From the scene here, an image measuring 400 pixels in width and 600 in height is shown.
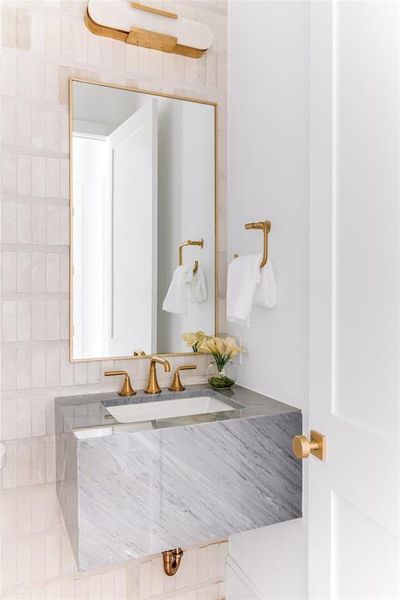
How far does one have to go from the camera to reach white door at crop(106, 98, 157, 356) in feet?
5.70

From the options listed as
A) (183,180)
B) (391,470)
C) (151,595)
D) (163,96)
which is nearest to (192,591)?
(151,595)

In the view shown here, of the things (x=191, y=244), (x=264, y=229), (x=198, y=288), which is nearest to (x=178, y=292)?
(x=198, y=288)

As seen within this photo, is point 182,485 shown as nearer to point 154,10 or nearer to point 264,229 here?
point 264,229

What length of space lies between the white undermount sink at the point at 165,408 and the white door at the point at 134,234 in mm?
217

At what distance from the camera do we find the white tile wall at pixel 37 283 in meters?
1.59

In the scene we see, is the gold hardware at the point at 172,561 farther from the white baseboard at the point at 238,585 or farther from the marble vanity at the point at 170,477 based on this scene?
the marble vanity at the point at 170,477

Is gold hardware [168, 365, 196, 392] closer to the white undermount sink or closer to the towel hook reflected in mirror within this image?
the white undermount sink

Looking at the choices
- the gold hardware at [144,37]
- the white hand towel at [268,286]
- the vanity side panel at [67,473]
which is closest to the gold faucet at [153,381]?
the vanity side panel at [67,473]

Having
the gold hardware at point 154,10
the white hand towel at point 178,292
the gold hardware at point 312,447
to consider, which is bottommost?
the gold hardware at point 312,447

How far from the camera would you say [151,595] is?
5.96 ft

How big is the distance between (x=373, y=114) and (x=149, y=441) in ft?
3.11

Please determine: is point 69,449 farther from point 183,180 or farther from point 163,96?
point 163,96

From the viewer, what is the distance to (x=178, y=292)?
1.83 metres

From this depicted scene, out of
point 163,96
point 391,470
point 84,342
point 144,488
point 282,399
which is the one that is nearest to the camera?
point 391,470
